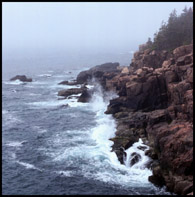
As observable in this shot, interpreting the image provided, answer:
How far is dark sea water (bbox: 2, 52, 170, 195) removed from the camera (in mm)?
56031

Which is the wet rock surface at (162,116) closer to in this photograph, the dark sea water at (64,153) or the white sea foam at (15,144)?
the dark sea water at (64,153)

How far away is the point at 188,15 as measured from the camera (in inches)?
5556

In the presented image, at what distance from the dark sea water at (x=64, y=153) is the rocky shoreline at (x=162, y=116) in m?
2.54

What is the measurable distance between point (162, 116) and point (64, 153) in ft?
73.0

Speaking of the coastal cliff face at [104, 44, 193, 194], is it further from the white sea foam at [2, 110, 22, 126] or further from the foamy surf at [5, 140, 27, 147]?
the white sea foam at [2, 110, 22, 126]

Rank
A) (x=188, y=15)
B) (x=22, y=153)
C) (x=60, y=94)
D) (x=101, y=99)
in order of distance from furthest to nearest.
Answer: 1. (x=188, y=15)
2. (x=60, y=94)
3. (x=101, y=99)
4. (x=22, y=153)

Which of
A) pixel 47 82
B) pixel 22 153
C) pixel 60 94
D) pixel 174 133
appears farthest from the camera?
pixel 47 82

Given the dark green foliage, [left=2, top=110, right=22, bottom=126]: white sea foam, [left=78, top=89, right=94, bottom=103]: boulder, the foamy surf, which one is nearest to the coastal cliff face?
[left=78, top=89, right=94, bottom=103]: boulder

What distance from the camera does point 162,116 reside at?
72.1 meters

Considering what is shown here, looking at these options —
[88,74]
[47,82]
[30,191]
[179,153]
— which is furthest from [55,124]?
[47,82]

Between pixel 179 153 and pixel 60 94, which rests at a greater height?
pixel 60 94

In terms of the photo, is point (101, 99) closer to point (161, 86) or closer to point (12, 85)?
point (161, 86)

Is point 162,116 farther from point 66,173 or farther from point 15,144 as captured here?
point 15,144

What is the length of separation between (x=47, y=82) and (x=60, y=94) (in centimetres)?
3487
